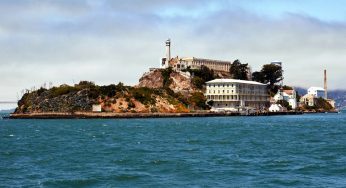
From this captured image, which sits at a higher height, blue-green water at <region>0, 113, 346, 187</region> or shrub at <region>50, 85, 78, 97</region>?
shrub at <region>50, 85, 78, 97</region>

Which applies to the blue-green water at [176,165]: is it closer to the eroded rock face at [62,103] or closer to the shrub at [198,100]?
the eroded rock face at [62,103]

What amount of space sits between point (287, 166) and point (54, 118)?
130592mm

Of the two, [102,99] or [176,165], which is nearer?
[176,165]

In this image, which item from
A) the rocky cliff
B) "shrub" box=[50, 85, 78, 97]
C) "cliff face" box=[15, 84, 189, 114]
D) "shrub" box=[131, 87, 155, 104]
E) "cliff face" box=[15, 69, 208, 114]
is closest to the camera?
"cliff face" box=[15, 84, 189, 114]

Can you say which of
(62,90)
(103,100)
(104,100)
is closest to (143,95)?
(104,100)

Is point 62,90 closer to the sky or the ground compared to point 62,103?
closer to the sky

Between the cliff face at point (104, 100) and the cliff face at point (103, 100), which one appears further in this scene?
the cliff face at point (104, 100)

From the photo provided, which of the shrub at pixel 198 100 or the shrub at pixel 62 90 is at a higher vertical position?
the shrub at pixel 62 90

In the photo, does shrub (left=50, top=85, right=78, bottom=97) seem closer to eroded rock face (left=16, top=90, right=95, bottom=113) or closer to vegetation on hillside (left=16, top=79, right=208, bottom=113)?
vegetation on hillside (left=16, top=79, right=208, bottom=113)

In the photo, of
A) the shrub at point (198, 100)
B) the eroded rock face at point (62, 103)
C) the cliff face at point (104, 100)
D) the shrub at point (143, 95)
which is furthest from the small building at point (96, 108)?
the shrub at point (198, 100)

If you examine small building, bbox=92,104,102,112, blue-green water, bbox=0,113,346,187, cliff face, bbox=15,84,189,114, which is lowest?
blue-green water, bbox=0,113,346,187

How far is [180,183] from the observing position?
34938 millimetres

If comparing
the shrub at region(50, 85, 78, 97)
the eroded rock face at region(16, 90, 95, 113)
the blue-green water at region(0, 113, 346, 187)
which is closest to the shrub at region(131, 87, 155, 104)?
the eroded rock face at region(16, 90, 95, 113)

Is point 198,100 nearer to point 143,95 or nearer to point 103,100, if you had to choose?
point 143,95
